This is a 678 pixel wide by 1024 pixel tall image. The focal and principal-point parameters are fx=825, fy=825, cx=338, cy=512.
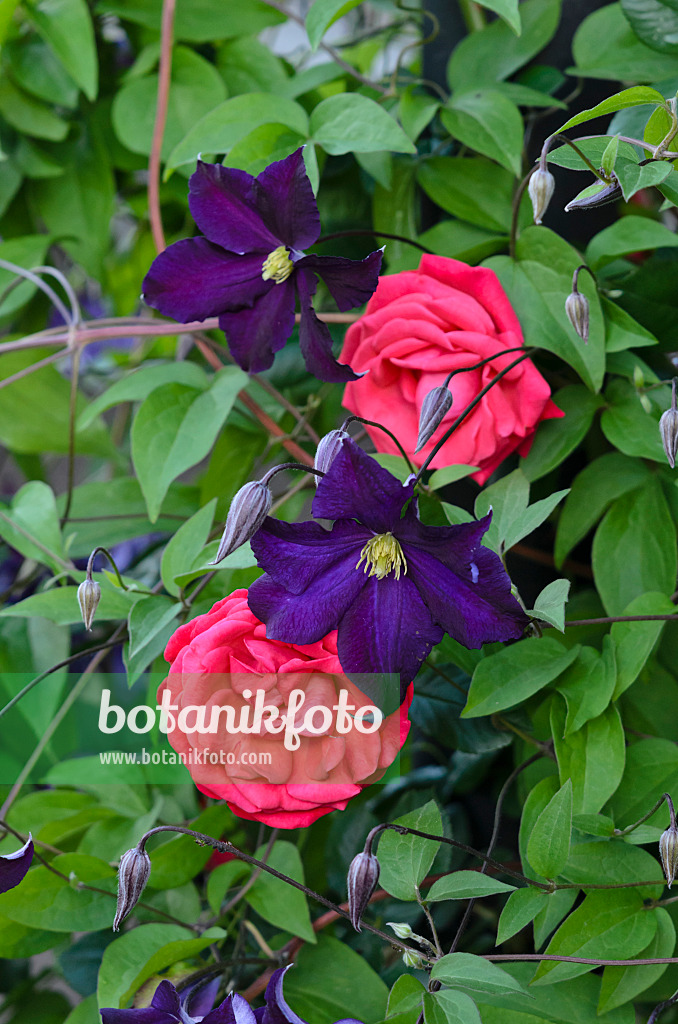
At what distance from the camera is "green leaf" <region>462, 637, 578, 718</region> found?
1.28 ft

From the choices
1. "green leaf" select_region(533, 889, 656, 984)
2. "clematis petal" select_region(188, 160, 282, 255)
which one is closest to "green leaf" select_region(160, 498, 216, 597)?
"clematis petal" select_region(188, 160, 282, 255)

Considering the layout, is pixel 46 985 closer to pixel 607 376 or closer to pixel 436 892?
pixel 436 892

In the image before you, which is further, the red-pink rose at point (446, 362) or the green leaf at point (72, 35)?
the green leaf at point (72, 35)

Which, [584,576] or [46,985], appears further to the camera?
[46,985]

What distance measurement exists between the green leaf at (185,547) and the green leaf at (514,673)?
15 centimetres

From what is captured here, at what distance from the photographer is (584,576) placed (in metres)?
0.54

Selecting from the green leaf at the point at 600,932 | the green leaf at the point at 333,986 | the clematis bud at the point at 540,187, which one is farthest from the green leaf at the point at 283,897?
the clematis bud at the point at 540,187

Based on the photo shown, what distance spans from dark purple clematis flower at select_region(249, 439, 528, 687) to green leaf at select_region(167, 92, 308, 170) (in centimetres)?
26

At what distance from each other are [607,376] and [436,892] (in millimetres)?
297

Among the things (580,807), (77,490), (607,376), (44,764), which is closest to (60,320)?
(77,490)

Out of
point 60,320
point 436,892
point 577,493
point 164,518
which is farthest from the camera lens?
point 60,320

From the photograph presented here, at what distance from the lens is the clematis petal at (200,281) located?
16.0 inches

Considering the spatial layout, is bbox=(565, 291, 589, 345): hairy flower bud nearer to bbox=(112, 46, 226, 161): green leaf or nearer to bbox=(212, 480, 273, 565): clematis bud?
bbox=(212, 480, 273, 565): clematis bud

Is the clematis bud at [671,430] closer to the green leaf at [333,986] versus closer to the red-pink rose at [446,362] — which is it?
the red-pink rose at [446,362]
